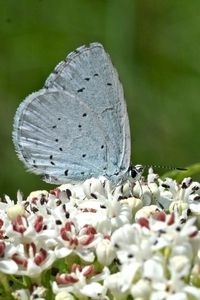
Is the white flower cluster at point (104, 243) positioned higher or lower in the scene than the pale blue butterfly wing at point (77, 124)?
lower

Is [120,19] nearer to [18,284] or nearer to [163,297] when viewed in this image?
[18,284]

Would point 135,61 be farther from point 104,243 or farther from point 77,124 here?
point 104,243

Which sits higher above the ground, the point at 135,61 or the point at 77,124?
the point at 77,124

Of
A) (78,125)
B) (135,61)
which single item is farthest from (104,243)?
(135,61)

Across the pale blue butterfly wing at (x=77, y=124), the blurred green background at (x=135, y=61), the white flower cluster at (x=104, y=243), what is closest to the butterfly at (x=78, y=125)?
the pale blue butterfly wing at (x=77, y=124)

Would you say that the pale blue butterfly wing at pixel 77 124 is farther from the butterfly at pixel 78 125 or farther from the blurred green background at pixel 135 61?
the blurred green background at pixel 135 61

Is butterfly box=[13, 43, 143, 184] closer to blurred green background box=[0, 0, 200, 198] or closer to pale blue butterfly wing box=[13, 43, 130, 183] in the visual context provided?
pale blue butterfly wing box=[13, 43, 130, 183]

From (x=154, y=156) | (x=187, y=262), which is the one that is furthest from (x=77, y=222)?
(x=154, y=156)
